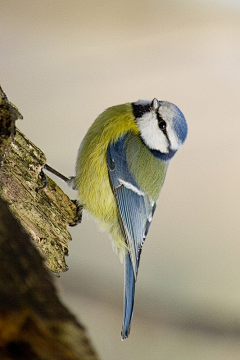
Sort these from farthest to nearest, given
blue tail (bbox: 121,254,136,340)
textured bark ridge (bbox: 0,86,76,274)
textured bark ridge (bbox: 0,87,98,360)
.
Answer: blue tail (bbox: 121,254,136,340) → textured bark ridge (bbox: 0,86,76,274) → textured bark ridge (bbox: 0,87,98,360)

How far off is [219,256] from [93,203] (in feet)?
3.36

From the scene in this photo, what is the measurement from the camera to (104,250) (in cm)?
184

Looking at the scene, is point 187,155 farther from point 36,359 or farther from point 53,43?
point 36,359

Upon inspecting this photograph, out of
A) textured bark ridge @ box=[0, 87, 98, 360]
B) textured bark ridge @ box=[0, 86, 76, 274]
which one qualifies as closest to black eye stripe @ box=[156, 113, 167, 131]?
textured bark ridge @ box=[0, 86, 76, 274]

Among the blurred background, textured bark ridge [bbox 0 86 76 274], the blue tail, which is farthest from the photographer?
the blurred background

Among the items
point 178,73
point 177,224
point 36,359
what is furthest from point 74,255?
point 36,359

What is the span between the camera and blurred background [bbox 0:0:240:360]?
159 cm

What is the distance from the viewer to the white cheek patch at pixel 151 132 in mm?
1000

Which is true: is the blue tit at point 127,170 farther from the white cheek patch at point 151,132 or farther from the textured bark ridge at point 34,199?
the textured bark ridge at point 34,199

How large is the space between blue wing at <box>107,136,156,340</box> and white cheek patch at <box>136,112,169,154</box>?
0.06 metres

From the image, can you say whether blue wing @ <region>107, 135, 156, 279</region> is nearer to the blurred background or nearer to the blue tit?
the blue tit

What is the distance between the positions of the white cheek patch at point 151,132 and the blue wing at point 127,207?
6 cm

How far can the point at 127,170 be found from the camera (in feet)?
3.22

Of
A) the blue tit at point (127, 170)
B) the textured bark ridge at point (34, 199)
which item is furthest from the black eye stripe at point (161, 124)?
the textured bark ridge at point (34, 199)
